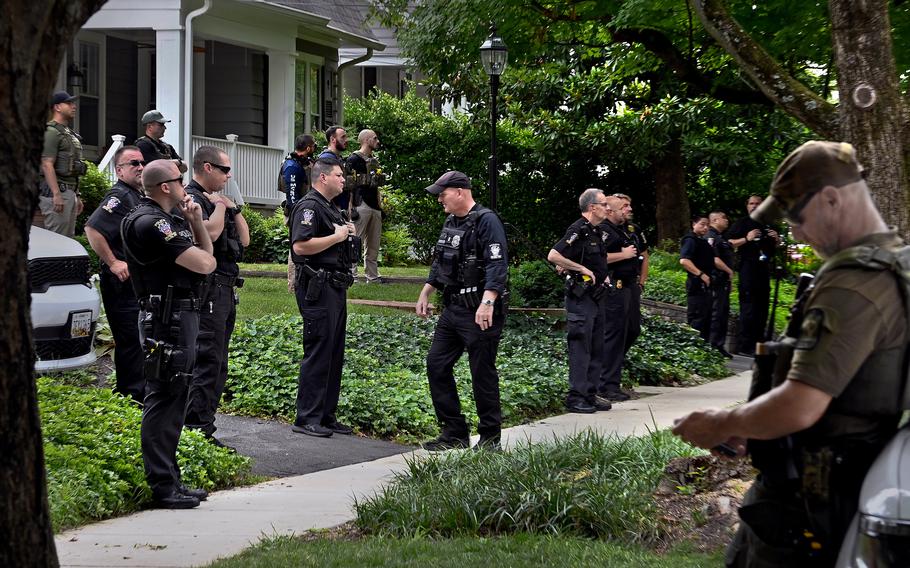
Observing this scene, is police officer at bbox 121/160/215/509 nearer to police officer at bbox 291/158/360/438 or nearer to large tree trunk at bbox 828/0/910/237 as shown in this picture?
police officer at bbox 291/158/360/438

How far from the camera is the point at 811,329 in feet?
11.2

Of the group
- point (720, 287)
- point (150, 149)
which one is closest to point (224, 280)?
point (150, 149)

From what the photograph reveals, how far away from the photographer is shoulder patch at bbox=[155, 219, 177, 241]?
696 centimetres

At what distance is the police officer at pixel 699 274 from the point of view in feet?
53.9

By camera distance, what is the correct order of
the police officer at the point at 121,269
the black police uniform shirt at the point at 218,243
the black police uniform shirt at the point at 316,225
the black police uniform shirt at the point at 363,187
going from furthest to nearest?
the black police uniform shirt at the point at 363,187
the black police uniform shirt at the point at 316,225
the police officer at the point at 121,269
the black police uniform shirt at the point at 218,243

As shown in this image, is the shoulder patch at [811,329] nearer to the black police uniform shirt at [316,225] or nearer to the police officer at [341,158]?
the black police uniform shirt at [316,225]

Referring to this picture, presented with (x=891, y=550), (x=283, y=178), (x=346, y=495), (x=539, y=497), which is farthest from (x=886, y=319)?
(x=283, y=178)

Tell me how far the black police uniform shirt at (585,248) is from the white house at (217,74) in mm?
11836

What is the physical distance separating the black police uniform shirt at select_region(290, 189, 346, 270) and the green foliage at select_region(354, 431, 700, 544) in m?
2.84

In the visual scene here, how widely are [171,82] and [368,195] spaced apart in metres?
6.52

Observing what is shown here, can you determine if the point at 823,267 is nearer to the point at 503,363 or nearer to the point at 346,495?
the point at 346,495

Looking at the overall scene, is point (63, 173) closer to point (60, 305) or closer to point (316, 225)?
point (60, 305)

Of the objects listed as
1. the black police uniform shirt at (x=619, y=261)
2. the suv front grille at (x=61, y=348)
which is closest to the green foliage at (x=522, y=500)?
the suv front grille at (x=61, y=348)

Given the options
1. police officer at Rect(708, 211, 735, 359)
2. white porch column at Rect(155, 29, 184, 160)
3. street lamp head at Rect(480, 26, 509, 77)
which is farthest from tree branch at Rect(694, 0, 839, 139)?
white porch column at Rect(155, 29, 184, 160)
